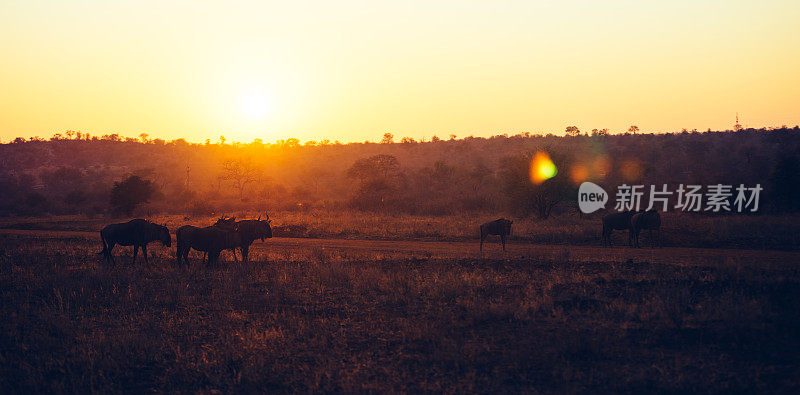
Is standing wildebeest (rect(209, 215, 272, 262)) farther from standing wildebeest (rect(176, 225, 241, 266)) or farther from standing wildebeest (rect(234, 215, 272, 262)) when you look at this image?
standing wildebeest (rect(176, 225, 241, 266))

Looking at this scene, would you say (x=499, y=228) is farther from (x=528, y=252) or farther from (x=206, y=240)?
(x=206, y=240)

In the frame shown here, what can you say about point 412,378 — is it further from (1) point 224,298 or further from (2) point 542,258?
(2) point 542,258

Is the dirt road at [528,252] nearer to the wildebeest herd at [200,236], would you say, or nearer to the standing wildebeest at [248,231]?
the standing wildebeest at [248,231]

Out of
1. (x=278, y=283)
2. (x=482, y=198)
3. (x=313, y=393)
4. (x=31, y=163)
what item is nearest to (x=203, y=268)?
(x=278, y=283)

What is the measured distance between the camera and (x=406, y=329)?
29.8 ft

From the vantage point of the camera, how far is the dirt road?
17.4m

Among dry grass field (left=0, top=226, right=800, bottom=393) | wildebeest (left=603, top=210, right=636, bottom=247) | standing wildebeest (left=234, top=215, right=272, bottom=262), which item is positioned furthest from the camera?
wildebeest (left=603, top=210, right=636, bottom=247)

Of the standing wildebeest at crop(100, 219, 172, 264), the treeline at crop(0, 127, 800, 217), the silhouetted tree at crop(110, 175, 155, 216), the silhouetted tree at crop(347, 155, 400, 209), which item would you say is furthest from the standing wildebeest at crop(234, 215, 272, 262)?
the silhouetted tree at crop(110, 175, 155, 216)

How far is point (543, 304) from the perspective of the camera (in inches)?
400

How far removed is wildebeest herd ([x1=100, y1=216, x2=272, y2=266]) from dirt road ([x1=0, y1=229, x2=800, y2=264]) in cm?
325

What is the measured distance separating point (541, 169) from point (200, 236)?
29.3 metres

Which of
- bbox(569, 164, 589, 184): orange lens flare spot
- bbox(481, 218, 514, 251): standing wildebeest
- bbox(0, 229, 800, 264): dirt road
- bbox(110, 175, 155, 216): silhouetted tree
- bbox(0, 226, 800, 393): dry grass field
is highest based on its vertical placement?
bbox(569, 164, 589, 184): orange lens flare spot

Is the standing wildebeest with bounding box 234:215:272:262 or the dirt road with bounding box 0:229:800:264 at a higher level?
the standing wildebeest with bounding box 234:215:272:262

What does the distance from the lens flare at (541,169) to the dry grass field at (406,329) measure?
2379 centimetres
